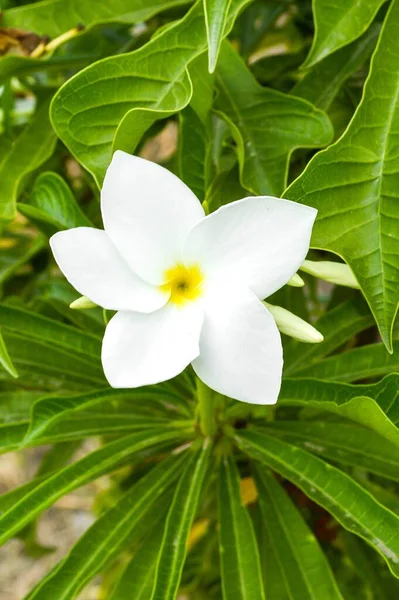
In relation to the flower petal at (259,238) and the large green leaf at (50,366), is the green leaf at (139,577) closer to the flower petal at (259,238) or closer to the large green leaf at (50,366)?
the large green leaf at (50,366)

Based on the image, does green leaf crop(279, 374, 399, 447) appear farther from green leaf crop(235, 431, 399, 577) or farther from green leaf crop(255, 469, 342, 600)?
green leaf crop(255, 469, 342, 600)

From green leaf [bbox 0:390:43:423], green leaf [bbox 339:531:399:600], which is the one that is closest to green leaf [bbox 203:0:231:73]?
green leaf [bbox 0:390:43:423]

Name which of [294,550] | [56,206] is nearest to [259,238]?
[56,206]

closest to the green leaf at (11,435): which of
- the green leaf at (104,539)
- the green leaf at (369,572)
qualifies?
the green leaf at (104,539)

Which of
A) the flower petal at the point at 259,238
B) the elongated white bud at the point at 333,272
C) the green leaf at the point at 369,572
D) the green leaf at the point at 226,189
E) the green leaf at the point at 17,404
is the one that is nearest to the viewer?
the flower petal at the point at 259,238

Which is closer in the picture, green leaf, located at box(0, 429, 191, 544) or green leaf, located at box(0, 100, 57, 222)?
green leaf, located at box(0, 429, 191, 544)

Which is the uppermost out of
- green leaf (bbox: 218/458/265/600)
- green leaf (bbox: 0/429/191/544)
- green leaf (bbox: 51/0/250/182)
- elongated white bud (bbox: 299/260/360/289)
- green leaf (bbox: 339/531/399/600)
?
green leaf (bbox: 51/0/250/182)

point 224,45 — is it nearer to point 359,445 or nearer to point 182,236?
point 182,236

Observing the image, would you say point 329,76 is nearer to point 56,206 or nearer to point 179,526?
point 56,206
